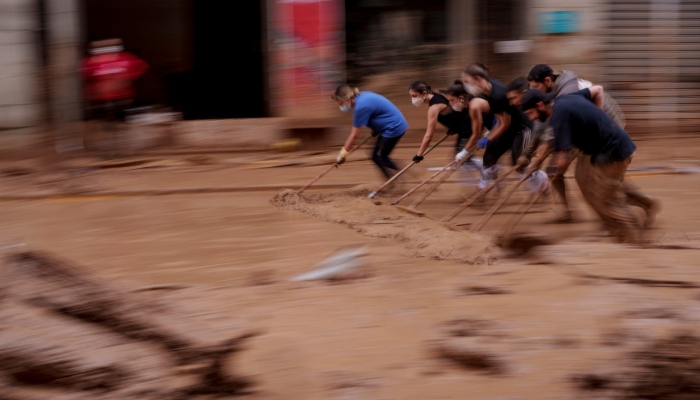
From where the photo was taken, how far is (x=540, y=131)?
25.0 ft

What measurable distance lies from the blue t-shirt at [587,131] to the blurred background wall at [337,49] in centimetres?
598

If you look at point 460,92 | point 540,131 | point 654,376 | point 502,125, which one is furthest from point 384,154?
point 654,376

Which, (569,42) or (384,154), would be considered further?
(569,42)

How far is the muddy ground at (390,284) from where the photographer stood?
431 cm

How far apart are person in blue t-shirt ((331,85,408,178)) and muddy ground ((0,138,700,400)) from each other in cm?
34

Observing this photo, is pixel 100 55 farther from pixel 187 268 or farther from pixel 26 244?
pixel 187 268

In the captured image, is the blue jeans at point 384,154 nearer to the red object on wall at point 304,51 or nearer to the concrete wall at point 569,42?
the red object on wall at point 304,51

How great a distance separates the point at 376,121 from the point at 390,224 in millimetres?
1838

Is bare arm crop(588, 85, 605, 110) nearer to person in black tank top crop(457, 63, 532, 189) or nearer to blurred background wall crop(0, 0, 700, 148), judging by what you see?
person in black tank top crop(457, 63, 532, 189)

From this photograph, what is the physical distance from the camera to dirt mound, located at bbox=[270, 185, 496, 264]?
6496mm

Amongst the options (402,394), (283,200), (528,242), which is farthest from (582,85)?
(402,394)

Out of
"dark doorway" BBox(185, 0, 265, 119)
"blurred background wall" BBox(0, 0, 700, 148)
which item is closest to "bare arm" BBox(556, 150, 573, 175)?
"blurred background wall" BBox(0, 0, 700, 148)

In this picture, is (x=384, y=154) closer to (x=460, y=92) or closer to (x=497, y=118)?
(x=460, y=92)

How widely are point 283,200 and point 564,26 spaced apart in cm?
574
